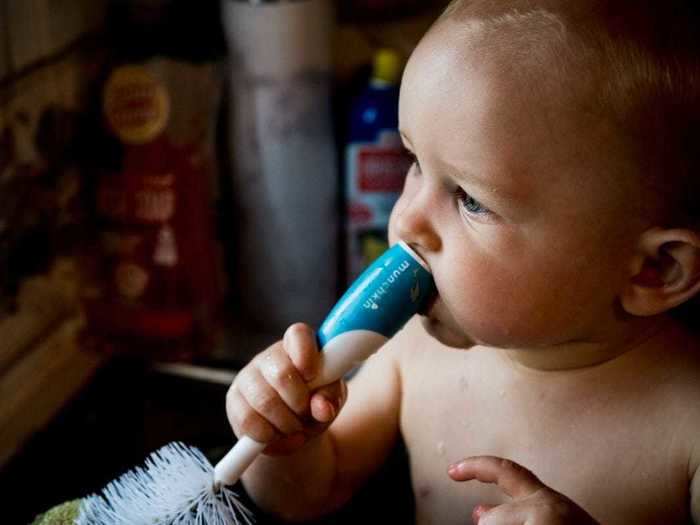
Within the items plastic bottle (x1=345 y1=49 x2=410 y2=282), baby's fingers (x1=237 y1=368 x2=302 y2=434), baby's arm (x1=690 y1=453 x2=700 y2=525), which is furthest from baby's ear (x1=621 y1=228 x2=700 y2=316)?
plastic bottle (x1=345 y1=49 x2=410 y2=282)

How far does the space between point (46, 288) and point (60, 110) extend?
206 millimetres

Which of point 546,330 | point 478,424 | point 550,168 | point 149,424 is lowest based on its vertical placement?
point 149,424

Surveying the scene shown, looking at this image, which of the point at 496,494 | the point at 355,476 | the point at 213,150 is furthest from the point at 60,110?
the point at 496,494

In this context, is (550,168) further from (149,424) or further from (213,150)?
(213,150)

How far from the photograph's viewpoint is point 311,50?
1152 mm

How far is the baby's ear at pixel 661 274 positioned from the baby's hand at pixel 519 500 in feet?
0.45

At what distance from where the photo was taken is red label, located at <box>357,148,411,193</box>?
120 centimetres

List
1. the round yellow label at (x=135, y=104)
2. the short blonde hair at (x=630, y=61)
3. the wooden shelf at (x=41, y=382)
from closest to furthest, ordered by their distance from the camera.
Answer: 1. the short blonde hair at (x=630, y=61)
2. the wooden shelf at (x=41, y=382)
3. the round yellow label at (x=135, y=104)

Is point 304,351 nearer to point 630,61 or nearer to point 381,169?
point 630,61

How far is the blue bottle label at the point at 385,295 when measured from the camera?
60 cm

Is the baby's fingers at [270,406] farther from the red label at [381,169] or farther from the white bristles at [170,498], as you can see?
the red label at [381,169]

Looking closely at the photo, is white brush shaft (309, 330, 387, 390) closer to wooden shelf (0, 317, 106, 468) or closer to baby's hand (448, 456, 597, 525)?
baby's hand (448, 456, 597, 525)

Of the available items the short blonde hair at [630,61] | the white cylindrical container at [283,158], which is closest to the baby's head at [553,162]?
the short blonde hair at [630,61]

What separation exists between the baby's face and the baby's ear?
10mm
